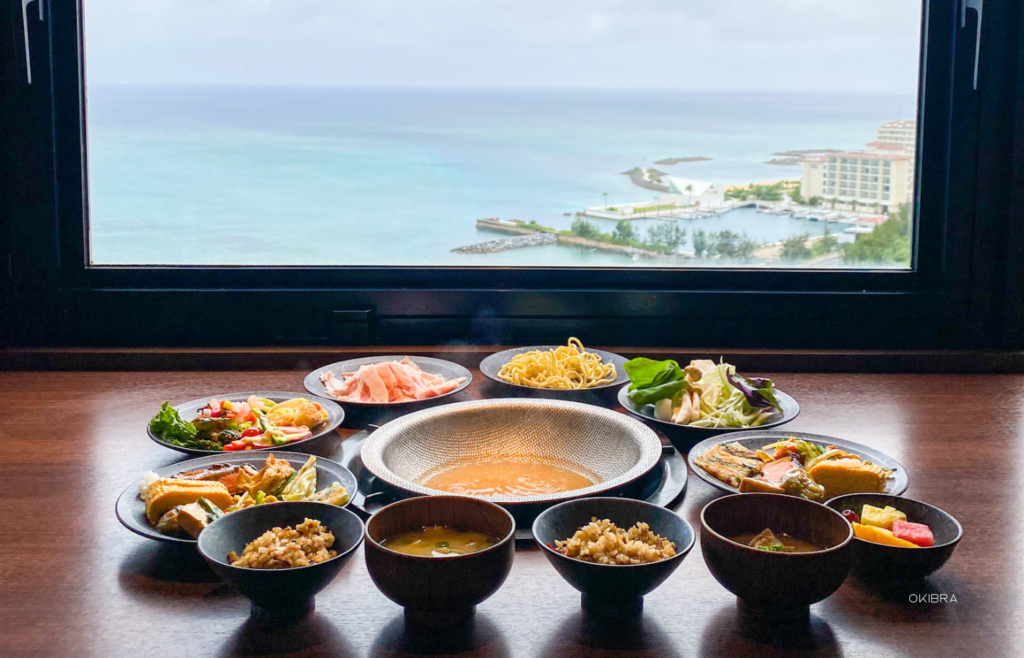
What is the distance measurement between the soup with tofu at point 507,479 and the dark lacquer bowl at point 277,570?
1.16 feet

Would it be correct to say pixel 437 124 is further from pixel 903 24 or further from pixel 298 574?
pixel 298 574

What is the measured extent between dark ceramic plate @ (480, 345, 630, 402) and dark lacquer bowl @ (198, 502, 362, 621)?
88 cm

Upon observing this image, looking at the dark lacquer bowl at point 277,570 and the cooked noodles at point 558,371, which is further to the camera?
the cooked noodles at point 558,371

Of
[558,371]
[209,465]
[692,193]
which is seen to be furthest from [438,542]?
[692,193]

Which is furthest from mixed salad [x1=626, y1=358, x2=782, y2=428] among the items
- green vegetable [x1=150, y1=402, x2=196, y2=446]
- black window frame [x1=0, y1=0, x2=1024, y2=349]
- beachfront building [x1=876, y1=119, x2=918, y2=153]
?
beachfront building [x1=876, y1=119, x2=918, y2=153]

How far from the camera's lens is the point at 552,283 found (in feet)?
8.89

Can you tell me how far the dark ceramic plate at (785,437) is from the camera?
1.49 metres

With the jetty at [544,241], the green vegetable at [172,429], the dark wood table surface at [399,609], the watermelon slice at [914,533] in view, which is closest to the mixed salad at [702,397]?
the dark wood table surface at [399,609]

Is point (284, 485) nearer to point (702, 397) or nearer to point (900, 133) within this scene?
point (702, 397)

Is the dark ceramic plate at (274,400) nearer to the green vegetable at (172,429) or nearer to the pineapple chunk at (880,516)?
the green vegetable at (172,429)

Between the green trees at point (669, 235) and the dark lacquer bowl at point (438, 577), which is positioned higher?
the green trees at point (669, 235)

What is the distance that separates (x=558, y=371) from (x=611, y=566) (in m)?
1.14

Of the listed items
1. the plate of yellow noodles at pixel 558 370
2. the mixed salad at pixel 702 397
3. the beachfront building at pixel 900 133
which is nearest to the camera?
the mixed salad at pixel 702 397

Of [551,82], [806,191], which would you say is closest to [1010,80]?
[806,191]
